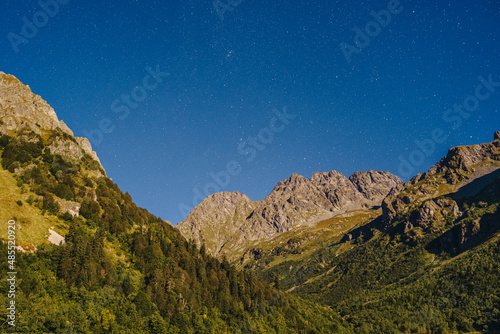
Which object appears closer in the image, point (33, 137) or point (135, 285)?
point (135, 285)

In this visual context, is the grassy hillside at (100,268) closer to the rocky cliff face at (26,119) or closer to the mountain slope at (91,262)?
the mountain slope at (91,262)

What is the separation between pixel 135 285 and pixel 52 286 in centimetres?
3145

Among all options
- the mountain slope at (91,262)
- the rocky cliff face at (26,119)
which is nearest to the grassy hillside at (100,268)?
A: the mountain slope at (91,262)

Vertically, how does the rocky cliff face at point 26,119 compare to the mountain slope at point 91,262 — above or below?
above

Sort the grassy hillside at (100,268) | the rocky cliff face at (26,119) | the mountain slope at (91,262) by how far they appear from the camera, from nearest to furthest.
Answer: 1. the grassy hillside at (100,268)
2. the mountain slope at (91,262)
3. the rocky cliff face at (26,119)

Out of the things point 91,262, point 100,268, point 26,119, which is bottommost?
point 100,268

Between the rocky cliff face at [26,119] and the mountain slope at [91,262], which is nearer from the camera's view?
the mountain slope at [91,262]

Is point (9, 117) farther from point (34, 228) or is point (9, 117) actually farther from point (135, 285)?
point (135, 285)

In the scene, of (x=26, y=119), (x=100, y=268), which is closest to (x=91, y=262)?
(x=100, y=268)

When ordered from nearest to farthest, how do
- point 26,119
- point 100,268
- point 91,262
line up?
point 91,262
point 100,268
point 26,119

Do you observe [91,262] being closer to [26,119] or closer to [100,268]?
[100,268]

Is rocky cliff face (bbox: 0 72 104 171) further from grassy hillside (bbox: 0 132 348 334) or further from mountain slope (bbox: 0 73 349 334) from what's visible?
grassy hillside (bbox: 0 132 348 334)

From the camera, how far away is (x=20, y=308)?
75.6m

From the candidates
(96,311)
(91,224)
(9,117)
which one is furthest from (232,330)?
(9,117)
